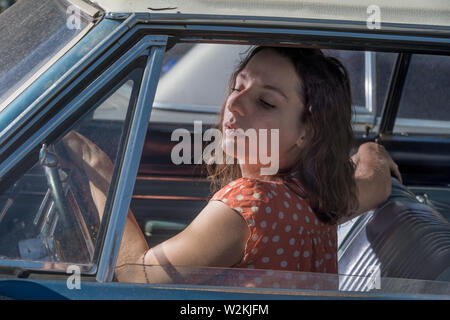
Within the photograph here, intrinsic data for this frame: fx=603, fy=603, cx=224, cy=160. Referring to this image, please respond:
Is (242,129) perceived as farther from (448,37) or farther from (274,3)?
(448,37)

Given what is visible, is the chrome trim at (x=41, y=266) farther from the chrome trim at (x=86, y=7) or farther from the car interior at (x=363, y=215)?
the chrome trim at (x=86, y=7)

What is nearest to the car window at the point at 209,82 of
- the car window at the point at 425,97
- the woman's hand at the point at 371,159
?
the car window at the point at 425,97

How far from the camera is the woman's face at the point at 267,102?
141cm

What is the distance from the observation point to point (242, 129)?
4.58 feet

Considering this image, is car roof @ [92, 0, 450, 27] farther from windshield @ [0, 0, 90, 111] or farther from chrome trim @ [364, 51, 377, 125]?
chrome trim @ [364, 51, 377, 125]

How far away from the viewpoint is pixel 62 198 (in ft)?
4.04

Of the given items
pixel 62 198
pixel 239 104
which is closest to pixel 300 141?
pixel 239 104

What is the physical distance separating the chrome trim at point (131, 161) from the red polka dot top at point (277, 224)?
0.23m

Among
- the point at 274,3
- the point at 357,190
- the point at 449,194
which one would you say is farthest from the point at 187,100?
the point at 274,3

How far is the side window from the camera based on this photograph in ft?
3.86

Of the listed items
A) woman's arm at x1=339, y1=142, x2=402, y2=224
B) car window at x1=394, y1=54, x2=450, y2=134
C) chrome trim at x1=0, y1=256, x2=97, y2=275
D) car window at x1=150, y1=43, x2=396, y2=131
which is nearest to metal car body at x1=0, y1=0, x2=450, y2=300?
chrome trim at x1=0, y1=256, x2=97, y2=275

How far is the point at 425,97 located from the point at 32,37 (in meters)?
2.19

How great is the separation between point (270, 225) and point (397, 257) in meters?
0.52

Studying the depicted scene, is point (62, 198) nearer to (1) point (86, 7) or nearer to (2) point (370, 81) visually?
(1) point (86, 7)
